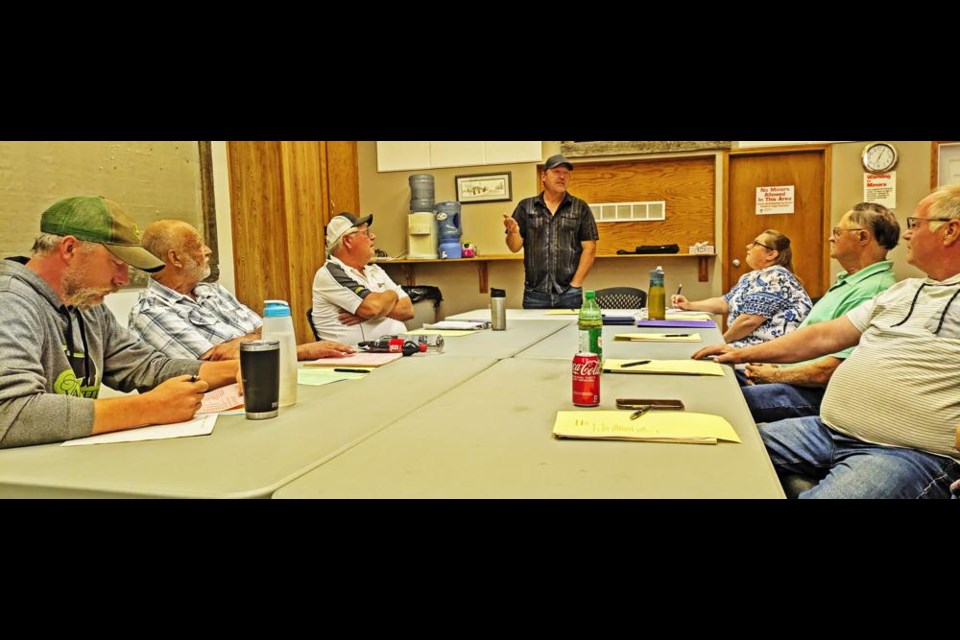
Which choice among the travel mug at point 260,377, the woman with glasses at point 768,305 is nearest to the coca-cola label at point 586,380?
the travel mug at point 260,377

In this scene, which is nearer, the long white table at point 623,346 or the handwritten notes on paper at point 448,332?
the long white table at point 623,346

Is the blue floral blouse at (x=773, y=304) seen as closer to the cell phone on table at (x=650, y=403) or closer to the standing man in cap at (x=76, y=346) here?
the cell phone on table at (x=650, y=403)

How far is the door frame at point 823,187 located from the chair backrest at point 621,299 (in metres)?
1.29

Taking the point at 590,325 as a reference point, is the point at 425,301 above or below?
below

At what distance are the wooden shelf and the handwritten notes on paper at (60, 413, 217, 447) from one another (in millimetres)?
4466

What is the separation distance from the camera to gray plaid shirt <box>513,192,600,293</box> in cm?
434

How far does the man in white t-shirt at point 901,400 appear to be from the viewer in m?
1.50

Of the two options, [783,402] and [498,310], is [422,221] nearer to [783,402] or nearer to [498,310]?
[498,310]

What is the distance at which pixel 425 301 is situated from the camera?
579 centimetres

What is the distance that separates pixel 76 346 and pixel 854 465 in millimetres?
1740

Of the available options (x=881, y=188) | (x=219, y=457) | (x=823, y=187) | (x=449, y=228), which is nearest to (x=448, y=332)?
(x=219, y=457)

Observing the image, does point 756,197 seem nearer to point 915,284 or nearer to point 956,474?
point 915,284

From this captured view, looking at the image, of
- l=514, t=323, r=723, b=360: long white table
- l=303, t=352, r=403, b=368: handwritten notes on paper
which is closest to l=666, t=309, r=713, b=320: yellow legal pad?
l=514, t=323, r=723, b=360: long white table

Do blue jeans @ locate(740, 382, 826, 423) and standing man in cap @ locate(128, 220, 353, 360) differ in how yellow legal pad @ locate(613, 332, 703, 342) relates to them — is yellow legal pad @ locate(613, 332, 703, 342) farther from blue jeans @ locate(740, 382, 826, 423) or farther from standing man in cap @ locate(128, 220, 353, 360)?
standing man in cap @ locate(128, 220, 353, 360)
